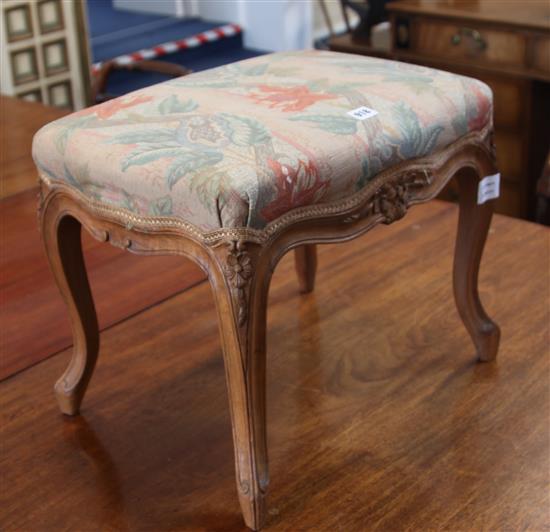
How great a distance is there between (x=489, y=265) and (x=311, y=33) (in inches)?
125

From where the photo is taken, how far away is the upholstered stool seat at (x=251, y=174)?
1.07 metres

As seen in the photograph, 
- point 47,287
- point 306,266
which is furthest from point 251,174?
point 47,287

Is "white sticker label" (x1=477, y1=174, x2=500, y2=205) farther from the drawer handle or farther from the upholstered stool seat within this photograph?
the drawer handle

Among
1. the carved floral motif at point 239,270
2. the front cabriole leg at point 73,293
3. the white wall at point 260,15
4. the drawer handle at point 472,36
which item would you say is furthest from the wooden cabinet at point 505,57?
the carved floral motif at point 239,270

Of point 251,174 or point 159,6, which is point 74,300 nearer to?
point 251,174

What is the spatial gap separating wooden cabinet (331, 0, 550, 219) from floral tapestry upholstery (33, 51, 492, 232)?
4.92 ft

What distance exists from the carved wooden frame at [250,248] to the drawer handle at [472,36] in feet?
5.19

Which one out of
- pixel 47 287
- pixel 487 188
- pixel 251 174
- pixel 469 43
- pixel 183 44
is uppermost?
pixel 251 174

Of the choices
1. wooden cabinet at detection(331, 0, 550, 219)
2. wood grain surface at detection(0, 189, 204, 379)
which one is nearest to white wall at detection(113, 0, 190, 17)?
wooden cabinet at detection(331, 0, 550, 219)

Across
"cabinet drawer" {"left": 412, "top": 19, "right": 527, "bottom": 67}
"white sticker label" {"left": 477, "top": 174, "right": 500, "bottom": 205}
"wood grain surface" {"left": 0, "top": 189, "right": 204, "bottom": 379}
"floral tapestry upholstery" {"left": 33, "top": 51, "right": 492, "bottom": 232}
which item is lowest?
"wood grain surface" {"left": 0, "top": 189, "right": 204, "bottom": 379}

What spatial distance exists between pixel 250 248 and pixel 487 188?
1.58ft

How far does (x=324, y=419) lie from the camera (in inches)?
54.6

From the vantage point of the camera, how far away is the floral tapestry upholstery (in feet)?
3.50

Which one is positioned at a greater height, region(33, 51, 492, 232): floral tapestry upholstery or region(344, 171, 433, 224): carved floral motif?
region(33, 51, 492, 232): floral tapestry upholstery
